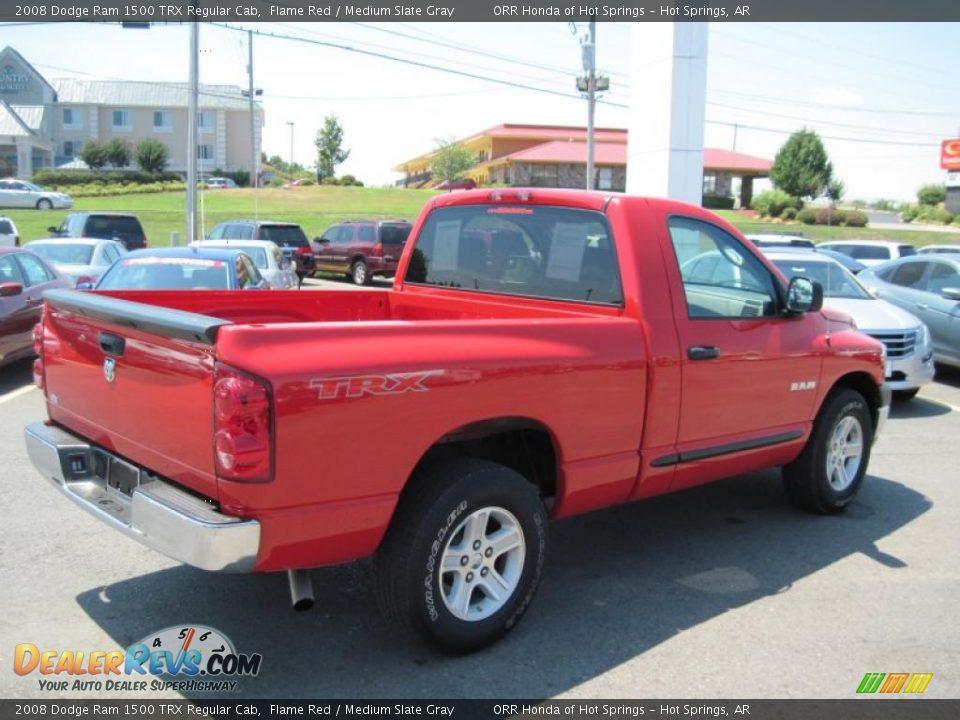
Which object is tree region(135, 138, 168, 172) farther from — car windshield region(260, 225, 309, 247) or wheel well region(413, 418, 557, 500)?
wheel well region(413, 418, 557, 500)

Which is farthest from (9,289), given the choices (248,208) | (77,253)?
(248,208)

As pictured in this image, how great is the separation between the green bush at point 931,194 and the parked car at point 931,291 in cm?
7179

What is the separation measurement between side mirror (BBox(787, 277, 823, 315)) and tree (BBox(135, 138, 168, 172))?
74430 mm

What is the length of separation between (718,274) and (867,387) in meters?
1.79

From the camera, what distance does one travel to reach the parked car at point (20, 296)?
9.88 metres

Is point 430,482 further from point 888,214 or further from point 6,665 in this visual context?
point 888,214

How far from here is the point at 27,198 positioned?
161 ft

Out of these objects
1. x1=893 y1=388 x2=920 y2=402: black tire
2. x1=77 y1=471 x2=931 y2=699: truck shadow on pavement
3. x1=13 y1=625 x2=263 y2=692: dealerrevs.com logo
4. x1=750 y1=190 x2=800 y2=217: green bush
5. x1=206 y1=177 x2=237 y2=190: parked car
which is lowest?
x1=13 y1=625 x2=263 y2=692: dealerrevs.com logo

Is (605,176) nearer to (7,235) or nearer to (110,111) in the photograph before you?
(7,235)

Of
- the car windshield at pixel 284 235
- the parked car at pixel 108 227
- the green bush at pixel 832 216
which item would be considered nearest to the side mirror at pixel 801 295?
the car windshield at pixel 284 235

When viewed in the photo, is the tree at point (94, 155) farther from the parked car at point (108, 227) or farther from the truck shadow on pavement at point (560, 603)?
the truck shadow on pavement at point (560, 603)

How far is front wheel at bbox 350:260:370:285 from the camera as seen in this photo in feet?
87.0

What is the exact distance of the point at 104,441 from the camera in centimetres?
393

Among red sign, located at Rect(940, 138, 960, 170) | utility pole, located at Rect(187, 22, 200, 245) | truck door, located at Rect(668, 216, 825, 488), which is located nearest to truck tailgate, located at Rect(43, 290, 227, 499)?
truck door, located at Rect(668, 216, 825, 488)
